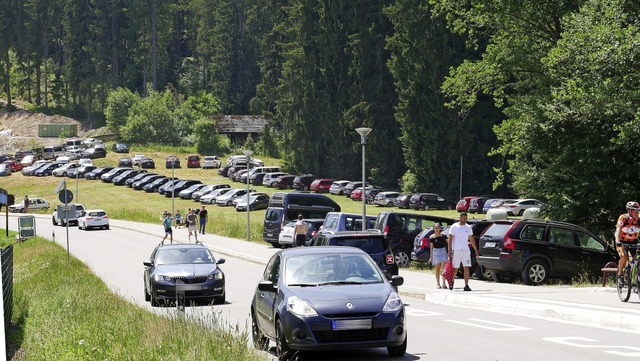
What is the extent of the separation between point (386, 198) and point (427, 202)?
5.37 meters

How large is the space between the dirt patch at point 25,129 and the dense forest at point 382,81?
4.24 m

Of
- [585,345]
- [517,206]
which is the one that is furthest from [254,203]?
[585,345]

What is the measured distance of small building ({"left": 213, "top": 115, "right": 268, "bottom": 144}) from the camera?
143m

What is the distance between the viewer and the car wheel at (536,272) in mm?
27672

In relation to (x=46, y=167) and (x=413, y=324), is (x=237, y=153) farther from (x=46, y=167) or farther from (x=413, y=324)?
(x=413, y=324)

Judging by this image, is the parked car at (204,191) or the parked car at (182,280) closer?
the parked car at (182,280)

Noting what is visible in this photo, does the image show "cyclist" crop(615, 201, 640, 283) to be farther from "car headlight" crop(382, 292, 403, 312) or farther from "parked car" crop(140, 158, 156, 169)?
"parked car" crop(140, 158, 156, 169)

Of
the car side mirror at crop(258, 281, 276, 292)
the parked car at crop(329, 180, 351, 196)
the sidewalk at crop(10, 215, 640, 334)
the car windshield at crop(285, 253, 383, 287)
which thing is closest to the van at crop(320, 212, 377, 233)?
the sidewalk at crop(10, 215, 640, 334)

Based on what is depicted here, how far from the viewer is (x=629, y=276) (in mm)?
20000

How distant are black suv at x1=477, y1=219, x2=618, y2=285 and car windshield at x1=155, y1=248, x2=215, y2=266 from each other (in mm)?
7704

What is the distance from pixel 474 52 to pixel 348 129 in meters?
20.7

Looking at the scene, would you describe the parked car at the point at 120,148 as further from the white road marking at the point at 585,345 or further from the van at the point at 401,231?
the white road marking at the point at 585,345

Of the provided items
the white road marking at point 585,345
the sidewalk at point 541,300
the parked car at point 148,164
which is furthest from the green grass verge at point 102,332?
the parked car at point 148,164

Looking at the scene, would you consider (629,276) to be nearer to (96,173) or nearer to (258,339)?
(258,339)
